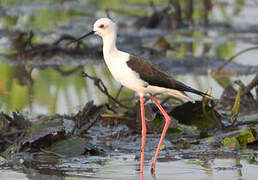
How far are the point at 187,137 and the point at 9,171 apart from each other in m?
1.90

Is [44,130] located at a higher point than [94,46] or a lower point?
lower

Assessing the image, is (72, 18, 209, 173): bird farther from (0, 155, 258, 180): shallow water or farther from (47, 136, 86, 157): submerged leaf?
(47, 136, 86, 157): submerged leaf

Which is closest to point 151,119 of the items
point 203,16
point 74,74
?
point 74,74

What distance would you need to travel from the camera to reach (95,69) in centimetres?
1055

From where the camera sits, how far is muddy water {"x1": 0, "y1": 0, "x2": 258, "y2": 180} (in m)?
5.86

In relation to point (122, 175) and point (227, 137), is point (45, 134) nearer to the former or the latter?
point (122, 175)

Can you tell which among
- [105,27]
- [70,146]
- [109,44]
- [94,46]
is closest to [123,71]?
[109,44]

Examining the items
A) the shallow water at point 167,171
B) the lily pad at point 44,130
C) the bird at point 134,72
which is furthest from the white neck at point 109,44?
the shallow water at point 167,171

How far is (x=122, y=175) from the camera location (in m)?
5.69

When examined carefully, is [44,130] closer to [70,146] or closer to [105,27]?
[70,146]

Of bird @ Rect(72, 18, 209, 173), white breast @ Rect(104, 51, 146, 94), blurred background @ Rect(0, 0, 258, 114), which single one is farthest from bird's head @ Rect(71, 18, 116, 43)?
blurred background @ Rect(0, 0, 258, 114)

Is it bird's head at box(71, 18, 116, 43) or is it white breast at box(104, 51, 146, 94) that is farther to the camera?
bird's head at box(71, 18, 116, 43)

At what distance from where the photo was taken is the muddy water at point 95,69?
231 inches

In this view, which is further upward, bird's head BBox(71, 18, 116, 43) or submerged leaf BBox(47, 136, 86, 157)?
bird's head BBox(71, 18, 116, 43)
